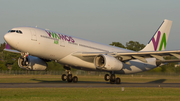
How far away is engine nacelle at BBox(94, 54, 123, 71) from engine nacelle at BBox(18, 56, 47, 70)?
26.1 ft

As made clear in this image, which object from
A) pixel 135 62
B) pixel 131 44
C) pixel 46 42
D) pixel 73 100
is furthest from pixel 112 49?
pixel 131 44

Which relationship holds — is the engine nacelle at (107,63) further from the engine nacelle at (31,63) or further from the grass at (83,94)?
the engine nacelle at (31,63)

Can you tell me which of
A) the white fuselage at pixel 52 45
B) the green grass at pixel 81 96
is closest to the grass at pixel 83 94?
the green grass at pixel 81 96

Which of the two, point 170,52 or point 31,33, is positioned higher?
point 31,33

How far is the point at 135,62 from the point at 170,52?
28.8 ft

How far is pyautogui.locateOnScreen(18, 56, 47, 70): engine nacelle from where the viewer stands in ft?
99.7

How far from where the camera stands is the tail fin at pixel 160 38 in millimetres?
39781

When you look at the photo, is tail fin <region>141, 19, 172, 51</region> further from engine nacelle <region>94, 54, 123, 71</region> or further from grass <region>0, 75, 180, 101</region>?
grass <region>0, 75, 180, 101</region>

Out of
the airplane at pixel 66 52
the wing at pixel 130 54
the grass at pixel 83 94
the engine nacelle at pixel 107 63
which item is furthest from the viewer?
the wing at pixel 130 54

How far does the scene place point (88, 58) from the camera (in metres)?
30.4

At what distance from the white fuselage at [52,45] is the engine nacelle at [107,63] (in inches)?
81.8

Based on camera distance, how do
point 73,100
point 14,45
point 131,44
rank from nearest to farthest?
point 73,100
point 14,45
point 131,44

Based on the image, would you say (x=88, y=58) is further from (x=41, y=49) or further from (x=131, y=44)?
(x=131, y=44)

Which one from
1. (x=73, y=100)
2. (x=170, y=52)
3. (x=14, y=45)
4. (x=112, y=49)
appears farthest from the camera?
(x=112, y=49)
